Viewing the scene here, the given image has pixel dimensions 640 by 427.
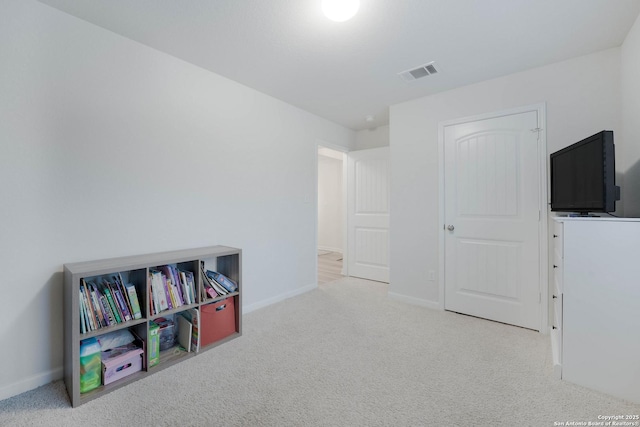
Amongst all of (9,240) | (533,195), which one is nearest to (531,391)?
(533,195)

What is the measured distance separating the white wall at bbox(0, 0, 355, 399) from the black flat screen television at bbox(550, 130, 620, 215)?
8.70 ft

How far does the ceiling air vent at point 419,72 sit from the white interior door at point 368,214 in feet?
4.56

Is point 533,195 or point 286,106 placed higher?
point 286,106

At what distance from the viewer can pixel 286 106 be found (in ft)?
10.7

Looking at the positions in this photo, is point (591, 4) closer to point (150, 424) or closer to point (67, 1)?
point (67, 1)

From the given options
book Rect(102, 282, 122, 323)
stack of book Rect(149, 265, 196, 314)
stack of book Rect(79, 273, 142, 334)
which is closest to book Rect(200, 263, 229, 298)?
stack of book Rect(149, 265, 196, 314)

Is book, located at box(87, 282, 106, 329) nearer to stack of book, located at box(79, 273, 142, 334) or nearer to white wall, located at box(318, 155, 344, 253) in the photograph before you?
stack of book, located at box(79, 273, 142, 334)

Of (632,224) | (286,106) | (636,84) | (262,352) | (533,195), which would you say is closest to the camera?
(632,224)

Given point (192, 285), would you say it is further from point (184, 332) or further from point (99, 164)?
point (99, 164)

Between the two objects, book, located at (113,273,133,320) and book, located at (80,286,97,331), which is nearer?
book, located at (80,286,97,331)

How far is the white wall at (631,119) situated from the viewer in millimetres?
1812

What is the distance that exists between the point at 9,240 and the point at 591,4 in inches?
148

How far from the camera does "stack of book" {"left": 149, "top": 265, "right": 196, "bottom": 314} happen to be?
190 centimetres

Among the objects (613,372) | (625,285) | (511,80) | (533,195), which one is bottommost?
(613,372)
